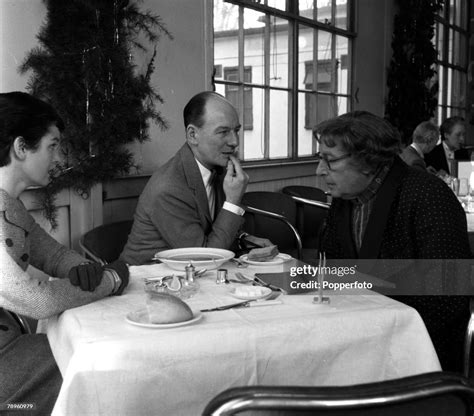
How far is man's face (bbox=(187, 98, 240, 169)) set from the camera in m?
2.84

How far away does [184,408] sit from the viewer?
143 cm

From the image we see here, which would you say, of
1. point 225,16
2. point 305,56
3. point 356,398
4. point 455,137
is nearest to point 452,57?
point 455,137

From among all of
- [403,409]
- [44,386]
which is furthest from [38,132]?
[403,409]

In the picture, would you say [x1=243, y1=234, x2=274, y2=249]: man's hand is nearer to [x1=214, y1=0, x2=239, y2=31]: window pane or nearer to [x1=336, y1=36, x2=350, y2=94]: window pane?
[x1=214, y1=0, x2=239, y2=31]: window pane

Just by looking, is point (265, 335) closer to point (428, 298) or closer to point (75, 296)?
point (75, 296)

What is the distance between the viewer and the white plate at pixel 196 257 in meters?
2.10

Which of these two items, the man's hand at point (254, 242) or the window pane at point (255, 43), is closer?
the man's hand at point (254, 242)

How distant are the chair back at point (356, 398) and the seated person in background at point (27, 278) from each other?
0.79 metres

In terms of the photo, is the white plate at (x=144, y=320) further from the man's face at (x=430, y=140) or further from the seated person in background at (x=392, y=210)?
the man's face at (x=430, y=140)

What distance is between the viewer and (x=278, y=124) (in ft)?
17.1

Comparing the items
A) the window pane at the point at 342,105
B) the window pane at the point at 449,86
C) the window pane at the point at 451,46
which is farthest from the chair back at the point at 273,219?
the window pane at the point at 451,46

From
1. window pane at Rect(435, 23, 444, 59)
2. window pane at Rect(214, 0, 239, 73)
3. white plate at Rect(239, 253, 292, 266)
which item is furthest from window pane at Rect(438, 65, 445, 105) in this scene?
white plate at Rect(239, 253, 292, 266)

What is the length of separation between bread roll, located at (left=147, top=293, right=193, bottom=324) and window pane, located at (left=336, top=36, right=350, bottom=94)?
4.84 metres

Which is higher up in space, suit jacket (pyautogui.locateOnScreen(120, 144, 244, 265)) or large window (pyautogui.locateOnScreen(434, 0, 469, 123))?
large window (pyautogui.locateOnScreen(434, 0, 469, 123))
